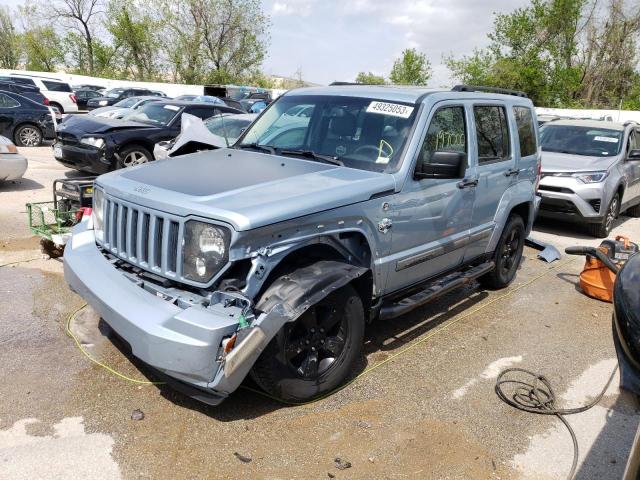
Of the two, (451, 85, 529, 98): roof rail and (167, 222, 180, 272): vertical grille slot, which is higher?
(451, 85, 529, 98): roof rail

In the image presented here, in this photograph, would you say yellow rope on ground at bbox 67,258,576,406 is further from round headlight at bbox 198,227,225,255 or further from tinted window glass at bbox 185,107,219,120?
tinted window glass at bbox 185,107,219,120

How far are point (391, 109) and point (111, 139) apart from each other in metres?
7.17

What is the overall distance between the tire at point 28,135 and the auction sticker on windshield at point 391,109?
1377 centimetres

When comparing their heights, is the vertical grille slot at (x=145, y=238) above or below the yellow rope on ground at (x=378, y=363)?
above

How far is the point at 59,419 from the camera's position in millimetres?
3207

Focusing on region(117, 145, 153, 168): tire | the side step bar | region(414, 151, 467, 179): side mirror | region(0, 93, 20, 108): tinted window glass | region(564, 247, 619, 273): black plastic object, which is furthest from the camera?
region(0, 93, 20, 108): tinted window glass

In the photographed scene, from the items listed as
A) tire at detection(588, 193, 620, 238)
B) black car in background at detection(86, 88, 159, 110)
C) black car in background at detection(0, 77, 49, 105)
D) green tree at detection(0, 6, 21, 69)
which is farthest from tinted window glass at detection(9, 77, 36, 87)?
green tree at detection(0, 6, 21, 69)

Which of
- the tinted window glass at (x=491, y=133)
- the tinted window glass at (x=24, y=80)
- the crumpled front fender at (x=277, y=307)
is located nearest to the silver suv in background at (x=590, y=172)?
the tinted window glass at (x=491, y=133)

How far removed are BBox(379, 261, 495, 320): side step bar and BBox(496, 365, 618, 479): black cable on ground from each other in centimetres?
80

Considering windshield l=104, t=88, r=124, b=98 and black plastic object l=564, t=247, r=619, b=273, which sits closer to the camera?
black plastic object l=564, t=247, r=619, b=273

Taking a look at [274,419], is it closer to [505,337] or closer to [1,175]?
[505,337]

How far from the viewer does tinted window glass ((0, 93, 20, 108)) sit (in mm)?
14391

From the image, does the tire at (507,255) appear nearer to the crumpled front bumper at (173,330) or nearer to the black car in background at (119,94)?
the crumpled front bumper at (173,330)

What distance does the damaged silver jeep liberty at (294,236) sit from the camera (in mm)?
2963
